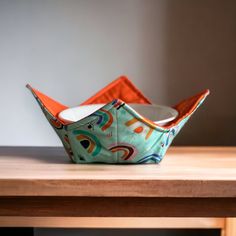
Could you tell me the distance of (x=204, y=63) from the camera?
1.16 m

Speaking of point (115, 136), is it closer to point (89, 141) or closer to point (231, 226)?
point (89, 141)

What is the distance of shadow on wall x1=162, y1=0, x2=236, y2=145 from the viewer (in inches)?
45.2

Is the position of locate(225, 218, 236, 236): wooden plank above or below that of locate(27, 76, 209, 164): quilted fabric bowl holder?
below

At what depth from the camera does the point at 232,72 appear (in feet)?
3.84

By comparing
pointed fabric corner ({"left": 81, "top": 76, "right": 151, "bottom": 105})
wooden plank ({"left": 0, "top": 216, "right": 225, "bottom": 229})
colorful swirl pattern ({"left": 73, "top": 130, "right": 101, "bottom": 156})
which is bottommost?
wooden plank ({"left": 0, "top": 216, "right": 225, "bottom": 229})

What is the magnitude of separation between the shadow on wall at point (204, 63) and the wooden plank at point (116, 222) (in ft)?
0.83

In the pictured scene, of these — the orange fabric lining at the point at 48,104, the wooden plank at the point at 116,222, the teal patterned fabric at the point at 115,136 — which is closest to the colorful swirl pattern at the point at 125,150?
the teal patterned fabric at the point at 115,136

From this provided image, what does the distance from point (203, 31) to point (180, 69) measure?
0.11m

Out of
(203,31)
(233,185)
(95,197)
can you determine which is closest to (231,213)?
(233,185)

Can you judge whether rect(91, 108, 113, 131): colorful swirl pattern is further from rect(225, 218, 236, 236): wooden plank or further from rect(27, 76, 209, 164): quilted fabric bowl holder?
rect(225, 218, 236, 236): wooden plank

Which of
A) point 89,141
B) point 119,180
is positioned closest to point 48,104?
point 89,141

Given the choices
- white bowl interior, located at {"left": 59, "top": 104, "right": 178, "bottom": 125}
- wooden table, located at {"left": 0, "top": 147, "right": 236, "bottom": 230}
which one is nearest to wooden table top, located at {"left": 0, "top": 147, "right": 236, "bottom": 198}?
wooden table, located at {"left": 0, "top": 147, "right": 236, "bottom": 230}

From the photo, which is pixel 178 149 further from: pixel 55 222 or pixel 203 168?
pixel 55 222

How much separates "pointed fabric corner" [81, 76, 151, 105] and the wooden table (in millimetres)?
229
